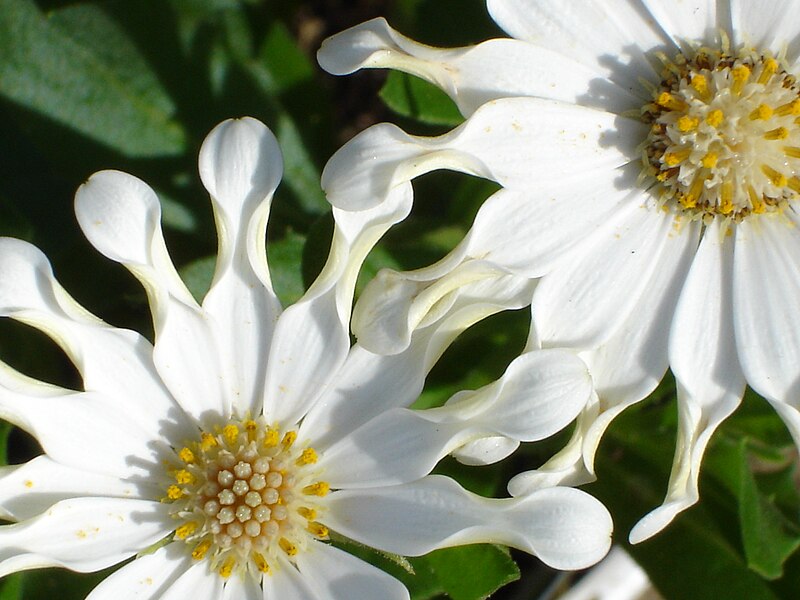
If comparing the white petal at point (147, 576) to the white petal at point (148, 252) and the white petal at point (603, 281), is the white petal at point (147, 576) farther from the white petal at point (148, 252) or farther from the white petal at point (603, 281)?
the white petal at point (603, 281)

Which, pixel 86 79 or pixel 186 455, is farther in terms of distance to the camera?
pixel 86 79

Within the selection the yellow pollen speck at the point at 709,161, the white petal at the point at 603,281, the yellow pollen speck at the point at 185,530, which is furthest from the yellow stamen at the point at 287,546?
the yellow pollen speck at the point at 709,161

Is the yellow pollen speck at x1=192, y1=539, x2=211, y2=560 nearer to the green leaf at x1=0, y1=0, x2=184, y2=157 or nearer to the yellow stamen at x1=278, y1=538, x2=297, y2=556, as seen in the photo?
the yellow stamen at x1=278, y1=538, x2=297, y2=556

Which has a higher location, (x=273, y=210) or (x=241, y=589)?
(x=273, y=210)

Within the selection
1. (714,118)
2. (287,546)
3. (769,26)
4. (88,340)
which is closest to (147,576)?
(287,546)

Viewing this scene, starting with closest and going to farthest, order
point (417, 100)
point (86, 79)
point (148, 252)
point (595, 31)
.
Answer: point (148, 252)
point (595, 31)
point (417, 100)
point (86, 79)

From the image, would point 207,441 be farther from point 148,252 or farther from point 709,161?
point 709,161

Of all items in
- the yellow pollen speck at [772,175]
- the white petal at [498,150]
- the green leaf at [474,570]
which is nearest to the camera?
the white petal at [498,150]
